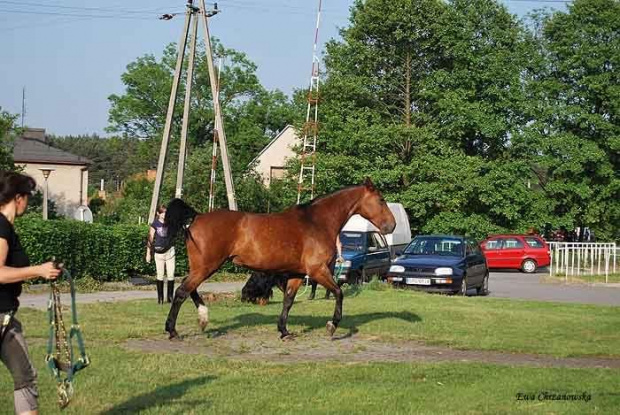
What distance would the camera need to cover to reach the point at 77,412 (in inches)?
300

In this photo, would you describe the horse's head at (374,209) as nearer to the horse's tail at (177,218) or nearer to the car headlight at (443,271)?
the horse's tail at (177,218)

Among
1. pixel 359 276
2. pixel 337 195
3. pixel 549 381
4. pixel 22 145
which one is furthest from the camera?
pixel 22 145

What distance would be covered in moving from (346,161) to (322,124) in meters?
3.00

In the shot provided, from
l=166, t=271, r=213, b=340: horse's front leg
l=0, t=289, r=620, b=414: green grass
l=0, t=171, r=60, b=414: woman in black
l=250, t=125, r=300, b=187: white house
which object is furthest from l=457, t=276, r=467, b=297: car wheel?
l=250, t=125, r=300, b=187: white house

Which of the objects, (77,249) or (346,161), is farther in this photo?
(346,161)

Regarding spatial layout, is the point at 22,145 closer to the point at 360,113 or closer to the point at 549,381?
the point at 360,113

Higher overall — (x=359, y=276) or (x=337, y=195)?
(x=337, y=195)

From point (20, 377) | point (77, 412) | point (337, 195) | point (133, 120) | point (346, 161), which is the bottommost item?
point (77, 412)

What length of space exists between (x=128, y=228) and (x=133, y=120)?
49.4 metres

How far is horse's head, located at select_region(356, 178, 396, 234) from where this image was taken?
529 inches

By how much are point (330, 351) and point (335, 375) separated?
6.67 feet

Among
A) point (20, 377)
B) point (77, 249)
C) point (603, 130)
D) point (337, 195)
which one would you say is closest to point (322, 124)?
point (603, 130)

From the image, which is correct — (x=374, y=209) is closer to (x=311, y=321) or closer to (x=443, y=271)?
(x=311, y=321)

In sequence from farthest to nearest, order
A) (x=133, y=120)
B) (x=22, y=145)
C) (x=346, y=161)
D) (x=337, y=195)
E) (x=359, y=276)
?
(x=133, y=120) → (x=22, y=145) → (x=346, y=161) → (x=359, y=276) → (x=337, y=195)
